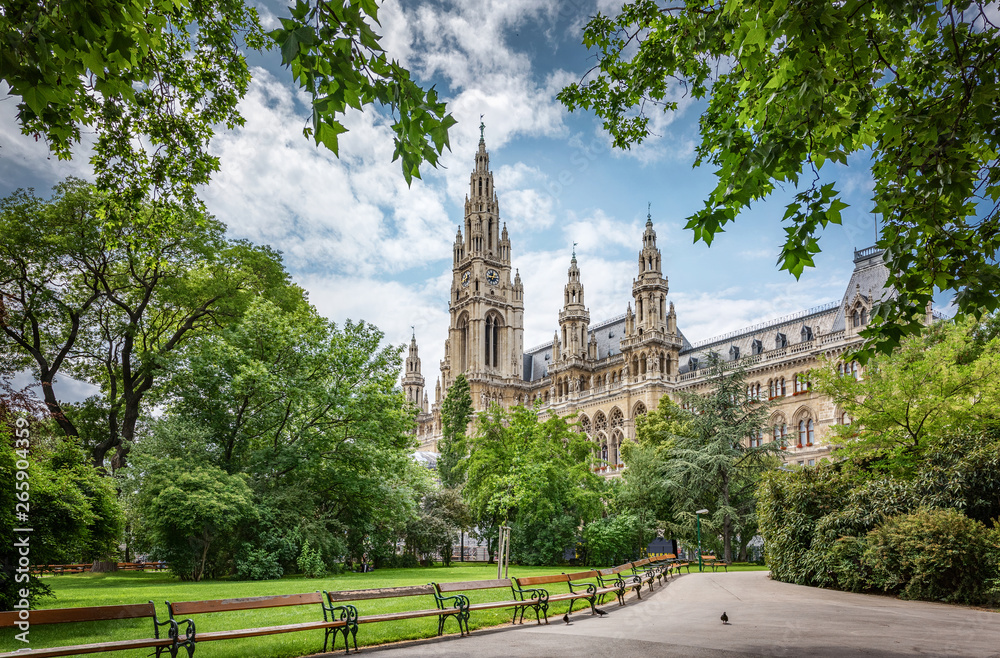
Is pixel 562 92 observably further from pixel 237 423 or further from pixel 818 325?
pixel 818 325

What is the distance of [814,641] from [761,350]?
54385mm

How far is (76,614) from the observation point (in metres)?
6.91

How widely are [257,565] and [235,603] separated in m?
13.5

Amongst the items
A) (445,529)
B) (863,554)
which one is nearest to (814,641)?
(863,554)

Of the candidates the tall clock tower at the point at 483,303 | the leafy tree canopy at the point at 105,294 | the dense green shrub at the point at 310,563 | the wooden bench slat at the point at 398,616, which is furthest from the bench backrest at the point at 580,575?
the tall clock tower at the point at 483,303

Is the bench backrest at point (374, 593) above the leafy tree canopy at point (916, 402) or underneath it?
underneath

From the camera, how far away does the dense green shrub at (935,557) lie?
40.6 feet

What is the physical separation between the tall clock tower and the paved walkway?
70.1m

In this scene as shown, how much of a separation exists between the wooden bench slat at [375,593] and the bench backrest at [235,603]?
0.29 metres

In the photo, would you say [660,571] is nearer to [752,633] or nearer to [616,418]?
[752,633]

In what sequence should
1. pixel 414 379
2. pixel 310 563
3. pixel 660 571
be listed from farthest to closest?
pixel 414 379
pixel 310 563
pixel 660 571

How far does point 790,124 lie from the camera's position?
236 inches

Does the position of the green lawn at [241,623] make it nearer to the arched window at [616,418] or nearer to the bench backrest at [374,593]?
the bench backrest at [374,593]

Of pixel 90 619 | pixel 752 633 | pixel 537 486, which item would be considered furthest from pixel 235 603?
pixel 537 486
